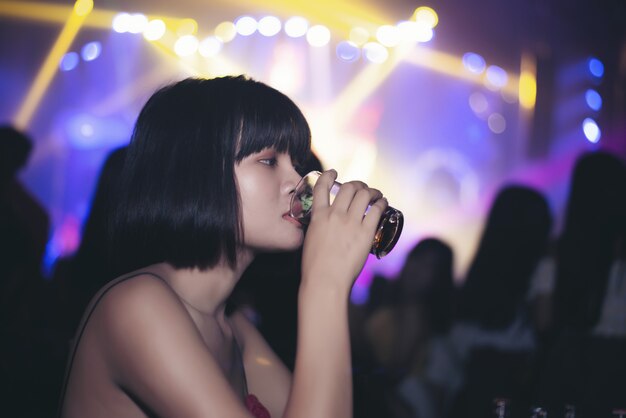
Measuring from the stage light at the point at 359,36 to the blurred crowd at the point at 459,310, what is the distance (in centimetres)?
505

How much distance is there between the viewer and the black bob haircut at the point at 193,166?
4.50ft

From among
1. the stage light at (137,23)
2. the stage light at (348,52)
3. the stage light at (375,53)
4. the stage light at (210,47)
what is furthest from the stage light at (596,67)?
the stage light at (137,23)

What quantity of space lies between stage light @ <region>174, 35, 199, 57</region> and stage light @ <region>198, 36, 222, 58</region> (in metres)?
0.08

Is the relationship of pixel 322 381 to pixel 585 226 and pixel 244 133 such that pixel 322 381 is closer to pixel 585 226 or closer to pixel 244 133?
pixel 244 133

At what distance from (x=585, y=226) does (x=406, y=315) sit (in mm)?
1210

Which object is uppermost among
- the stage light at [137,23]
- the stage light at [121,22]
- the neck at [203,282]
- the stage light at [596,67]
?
the stage light at [596,67]

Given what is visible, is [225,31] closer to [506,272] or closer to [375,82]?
[375,82]

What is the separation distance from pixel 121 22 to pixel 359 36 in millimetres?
2848

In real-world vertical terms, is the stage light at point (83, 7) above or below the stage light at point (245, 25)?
below

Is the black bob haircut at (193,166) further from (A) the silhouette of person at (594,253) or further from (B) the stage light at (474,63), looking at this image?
(B) the stage light at (474,63)

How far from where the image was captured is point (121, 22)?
752 centimetres

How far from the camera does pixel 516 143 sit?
8.91 metres

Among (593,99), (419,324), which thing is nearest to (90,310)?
(419,324)

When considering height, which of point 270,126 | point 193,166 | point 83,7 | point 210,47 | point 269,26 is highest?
point 269,26
